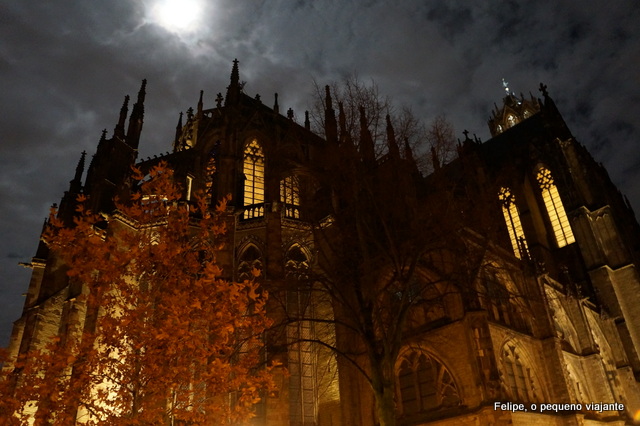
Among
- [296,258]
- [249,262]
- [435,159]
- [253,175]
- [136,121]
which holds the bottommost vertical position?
[435,159]

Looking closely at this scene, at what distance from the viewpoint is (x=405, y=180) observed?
1323cm

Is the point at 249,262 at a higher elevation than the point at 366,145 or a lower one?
higher

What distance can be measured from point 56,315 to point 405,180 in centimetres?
1874

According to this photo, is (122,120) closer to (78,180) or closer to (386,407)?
(78,180)

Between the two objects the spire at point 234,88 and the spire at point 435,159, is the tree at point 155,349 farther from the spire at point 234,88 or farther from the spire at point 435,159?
the spire at point 234,88

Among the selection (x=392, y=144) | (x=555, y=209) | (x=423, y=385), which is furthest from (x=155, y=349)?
(x=555, y=209)

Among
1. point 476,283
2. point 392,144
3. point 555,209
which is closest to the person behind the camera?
point 392,144

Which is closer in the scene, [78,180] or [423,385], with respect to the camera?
[423,385]

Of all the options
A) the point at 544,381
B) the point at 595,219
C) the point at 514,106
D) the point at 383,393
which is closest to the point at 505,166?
the point at 595,219

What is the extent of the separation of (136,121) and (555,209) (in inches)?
1045

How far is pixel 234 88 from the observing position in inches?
1014

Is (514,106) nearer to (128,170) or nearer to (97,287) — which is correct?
(128,170)

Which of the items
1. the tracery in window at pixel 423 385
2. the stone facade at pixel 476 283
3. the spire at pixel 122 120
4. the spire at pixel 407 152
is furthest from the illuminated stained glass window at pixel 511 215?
the spire at pixel 122 120

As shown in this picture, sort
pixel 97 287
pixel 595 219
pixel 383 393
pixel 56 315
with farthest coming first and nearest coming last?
pixel 595 219
pixel 56 315
pixel 97 287
pixel 383 393
